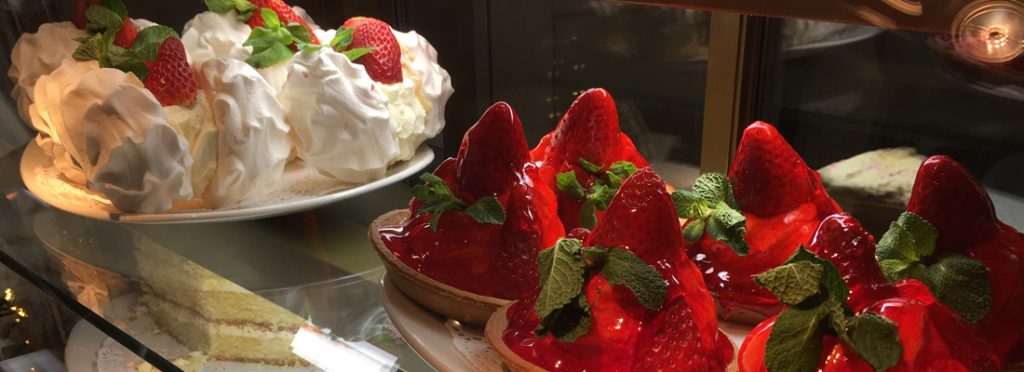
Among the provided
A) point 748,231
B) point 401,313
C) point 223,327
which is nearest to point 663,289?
point 748,231

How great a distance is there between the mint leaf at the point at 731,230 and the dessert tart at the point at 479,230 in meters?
0.15

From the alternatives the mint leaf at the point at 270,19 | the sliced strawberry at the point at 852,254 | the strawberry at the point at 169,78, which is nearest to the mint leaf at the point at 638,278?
the sliced strawberry at the point at 852,254

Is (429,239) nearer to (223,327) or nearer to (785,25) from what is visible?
(223,327)

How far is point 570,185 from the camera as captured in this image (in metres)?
0.88

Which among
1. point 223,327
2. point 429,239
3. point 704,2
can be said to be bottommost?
point 223,327

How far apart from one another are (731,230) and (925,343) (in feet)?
0.72

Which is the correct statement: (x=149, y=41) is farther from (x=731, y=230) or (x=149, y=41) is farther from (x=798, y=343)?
(x=798, y=343)

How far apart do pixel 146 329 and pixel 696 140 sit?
0.59m

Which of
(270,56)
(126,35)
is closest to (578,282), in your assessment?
(270,56)

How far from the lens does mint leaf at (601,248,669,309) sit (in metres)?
0.66

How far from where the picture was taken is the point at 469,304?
2.58 ft

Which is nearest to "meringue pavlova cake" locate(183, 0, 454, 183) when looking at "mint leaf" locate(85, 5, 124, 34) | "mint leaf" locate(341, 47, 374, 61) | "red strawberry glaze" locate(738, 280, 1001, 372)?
"mint leaf" locate(341, 47, 374, 61)

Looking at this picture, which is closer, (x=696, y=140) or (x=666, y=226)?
(x=666, y=226)

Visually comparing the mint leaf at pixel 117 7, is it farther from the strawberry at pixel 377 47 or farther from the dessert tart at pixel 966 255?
the dessert tart at pixel 966 255
